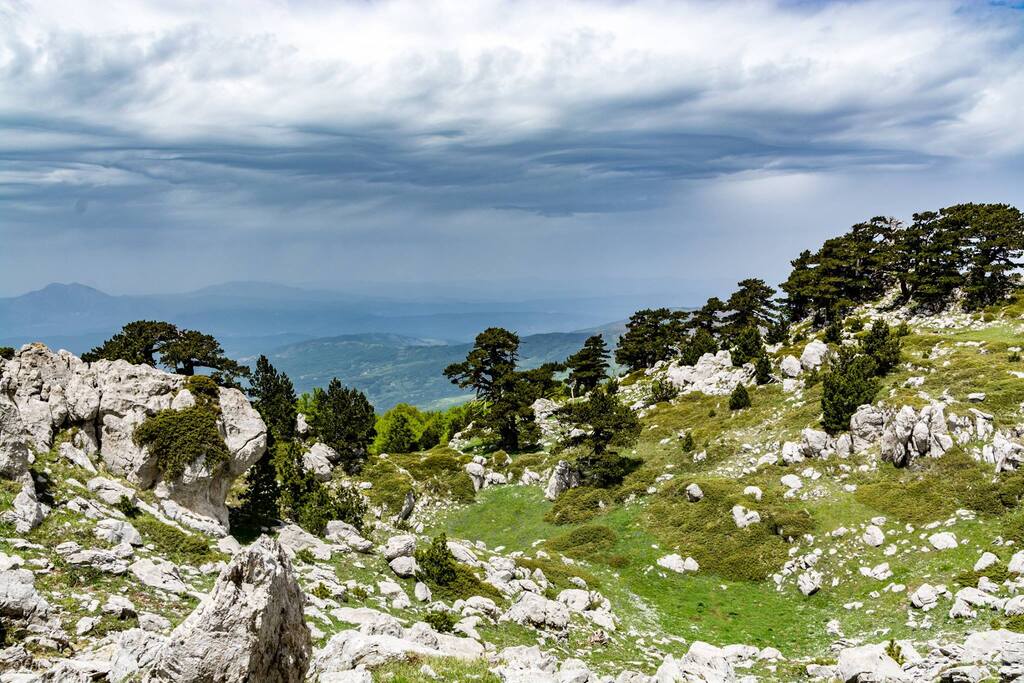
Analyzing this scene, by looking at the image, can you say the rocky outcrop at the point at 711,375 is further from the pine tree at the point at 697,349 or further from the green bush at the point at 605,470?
the green bush at the point at 605,470

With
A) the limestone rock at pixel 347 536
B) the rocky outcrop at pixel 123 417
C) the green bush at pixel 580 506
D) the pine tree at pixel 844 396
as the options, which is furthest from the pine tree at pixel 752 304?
the rocky outcrop at pixel 123 417

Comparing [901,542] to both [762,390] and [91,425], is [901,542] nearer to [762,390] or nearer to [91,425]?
[762,390]

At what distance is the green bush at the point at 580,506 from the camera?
46.2 metres

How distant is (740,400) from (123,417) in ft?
166

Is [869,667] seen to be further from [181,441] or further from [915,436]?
[181,441]

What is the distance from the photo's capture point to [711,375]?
72.6 m

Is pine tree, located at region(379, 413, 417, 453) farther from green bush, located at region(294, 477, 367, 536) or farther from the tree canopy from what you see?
green bush, located at region(294, 477, 367, 536)

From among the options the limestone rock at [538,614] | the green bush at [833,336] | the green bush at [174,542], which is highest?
the green bush at [833,336]

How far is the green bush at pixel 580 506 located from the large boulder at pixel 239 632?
119 feet

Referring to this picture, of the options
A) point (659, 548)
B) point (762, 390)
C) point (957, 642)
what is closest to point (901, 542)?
point (957, 642)

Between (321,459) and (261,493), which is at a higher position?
(261,493)

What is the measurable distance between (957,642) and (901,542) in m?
10.3

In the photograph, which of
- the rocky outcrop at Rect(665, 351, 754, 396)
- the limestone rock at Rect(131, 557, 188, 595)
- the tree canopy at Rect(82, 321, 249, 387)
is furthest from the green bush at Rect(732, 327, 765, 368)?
the limestone rock at Rect(131, 557, 188, 595)

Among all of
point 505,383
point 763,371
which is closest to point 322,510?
point 505,383
